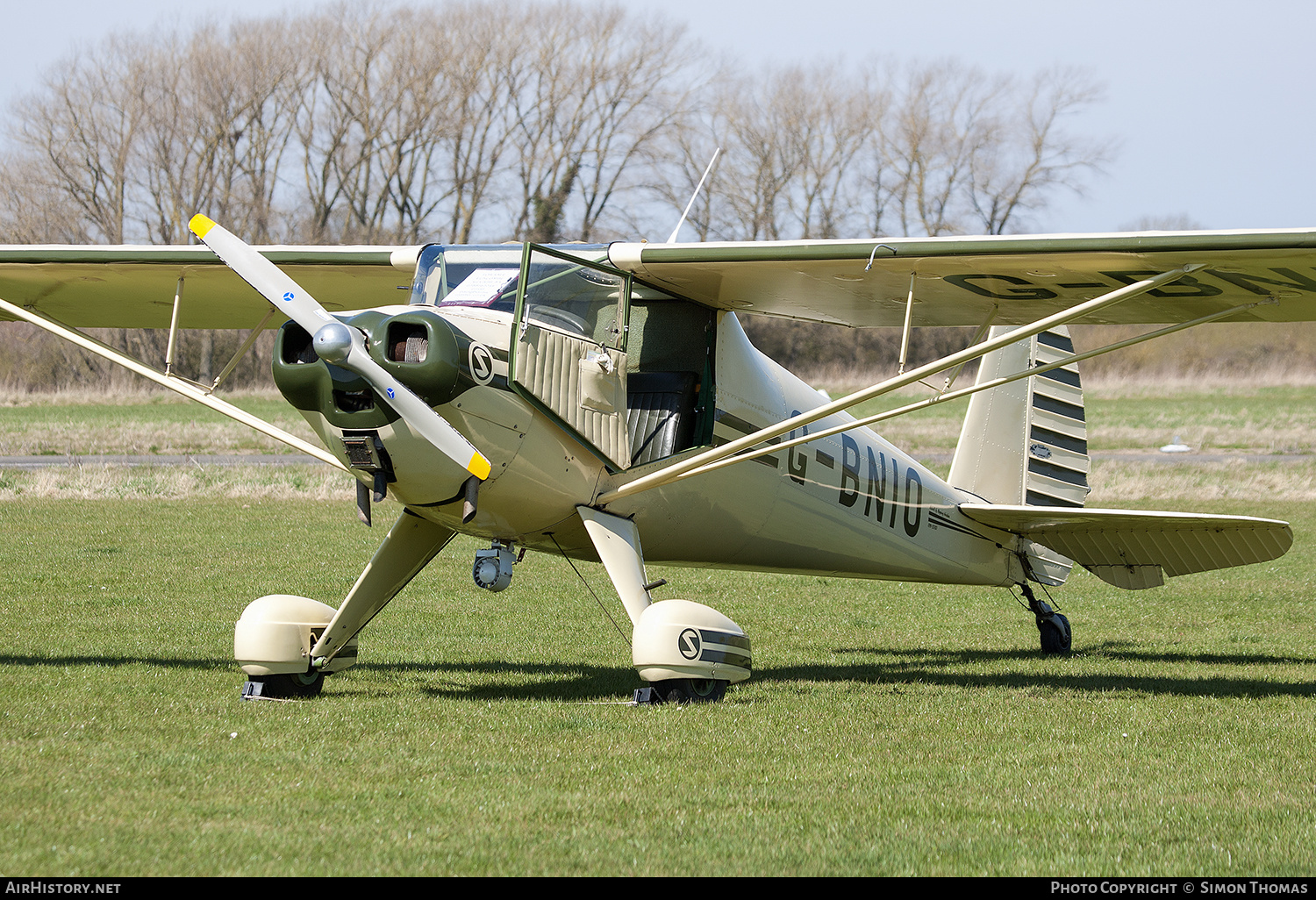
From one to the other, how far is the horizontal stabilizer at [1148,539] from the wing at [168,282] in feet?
16.9

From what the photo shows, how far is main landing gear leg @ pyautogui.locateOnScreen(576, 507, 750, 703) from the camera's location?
7.31 m

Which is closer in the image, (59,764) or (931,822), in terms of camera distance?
(931,822)

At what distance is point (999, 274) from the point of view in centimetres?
792

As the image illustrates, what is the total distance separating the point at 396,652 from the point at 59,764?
4.09 metres

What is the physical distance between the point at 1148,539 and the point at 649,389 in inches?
153

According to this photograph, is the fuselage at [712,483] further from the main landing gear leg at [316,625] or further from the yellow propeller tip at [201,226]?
the yellow propeller tip at [201,226]

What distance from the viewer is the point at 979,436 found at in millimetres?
11422

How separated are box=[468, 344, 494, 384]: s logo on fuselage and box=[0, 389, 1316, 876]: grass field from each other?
1.89 m

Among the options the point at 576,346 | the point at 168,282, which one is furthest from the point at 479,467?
the point at 168,282

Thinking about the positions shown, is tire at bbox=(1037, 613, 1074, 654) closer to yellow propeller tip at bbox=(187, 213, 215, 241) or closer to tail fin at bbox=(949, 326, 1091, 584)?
tail fin at bbox=(949, 326, 1091, 584)

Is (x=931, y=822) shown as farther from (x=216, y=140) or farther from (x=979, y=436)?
(x=216, y=140)

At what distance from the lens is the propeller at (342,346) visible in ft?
20.5

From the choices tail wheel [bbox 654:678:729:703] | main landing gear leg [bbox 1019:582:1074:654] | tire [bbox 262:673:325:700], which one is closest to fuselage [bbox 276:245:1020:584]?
main landing gear leg [bbox 1019:582:1074:654]

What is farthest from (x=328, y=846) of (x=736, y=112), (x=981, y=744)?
(x=736, y=112)
